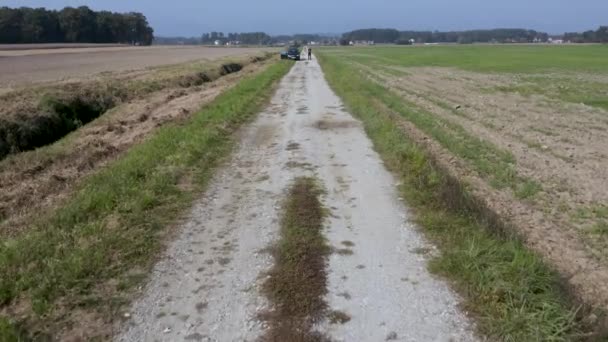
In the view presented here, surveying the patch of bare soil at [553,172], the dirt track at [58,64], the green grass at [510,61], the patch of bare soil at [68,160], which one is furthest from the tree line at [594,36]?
the patch of bare soil at [68,160]

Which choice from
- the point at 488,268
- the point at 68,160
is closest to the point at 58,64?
the point at 68,160

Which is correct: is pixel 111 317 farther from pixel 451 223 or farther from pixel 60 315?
pixel 451 223

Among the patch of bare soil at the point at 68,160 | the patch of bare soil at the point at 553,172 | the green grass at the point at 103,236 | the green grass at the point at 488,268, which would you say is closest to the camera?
the green grass at the point at 488,268

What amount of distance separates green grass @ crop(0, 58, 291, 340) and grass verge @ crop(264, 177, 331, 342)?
1.42m

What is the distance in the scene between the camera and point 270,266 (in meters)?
5.35

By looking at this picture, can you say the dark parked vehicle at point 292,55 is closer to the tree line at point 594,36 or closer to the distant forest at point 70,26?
the distant forest at point 70,26

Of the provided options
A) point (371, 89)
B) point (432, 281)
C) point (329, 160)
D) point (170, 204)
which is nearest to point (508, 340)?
point (432, 281)

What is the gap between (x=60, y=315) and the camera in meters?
4.39

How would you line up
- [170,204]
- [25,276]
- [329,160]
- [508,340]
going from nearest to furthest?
1. [508,340]
2. [25,276]
3. [170,204]
4. [329,160]

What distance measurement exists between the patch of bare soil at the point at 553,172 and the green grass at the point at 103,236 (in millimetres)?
4487

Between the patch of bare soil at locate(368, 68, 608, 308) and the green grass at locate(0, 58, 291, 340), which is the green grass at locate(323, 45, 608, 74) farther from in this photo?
the green grass at locate(0, 58, 291, 340)

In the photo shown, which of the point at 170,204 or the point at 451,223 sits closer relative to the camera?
the point at 451,223

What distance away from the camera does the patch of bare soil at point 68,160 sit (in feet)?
26.9

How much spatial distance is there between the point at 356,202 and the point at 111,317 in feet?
13.1
